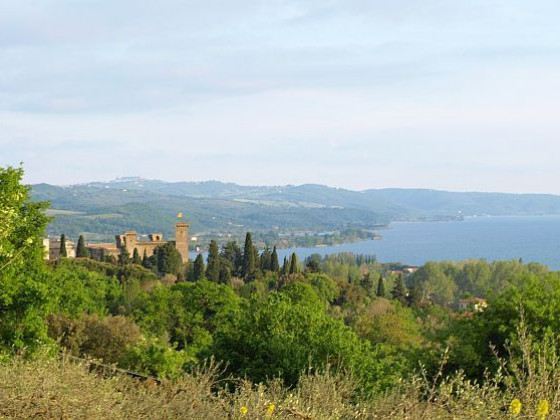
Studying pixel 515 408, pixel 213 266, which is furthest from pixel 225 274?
pixel 515 408

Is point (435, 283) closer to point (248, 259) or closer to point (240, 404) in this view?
point (248, 259)

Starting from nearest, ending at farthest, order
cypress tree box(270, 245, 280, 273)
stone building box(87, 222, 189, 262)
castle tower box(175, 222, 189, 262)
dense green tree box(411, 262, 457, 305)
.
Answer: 1. cypress tree box(270, 245, 280, 273)
2. stone building box(87, 222, 189, 262)
3. castle tower box(175, 222, 189, 262)
4. dense green tree box(411, 262, 457, 305)

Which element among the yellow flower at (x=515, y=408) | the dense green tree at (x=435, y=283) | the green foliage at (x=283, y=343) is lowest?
the dense green tree at (x=435, y=283)

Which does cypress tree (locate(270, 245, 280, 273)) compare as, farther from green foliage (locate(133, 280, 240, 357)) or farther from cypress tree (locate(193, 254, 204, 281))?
green foliage (locate(133, 280, 240, 357))

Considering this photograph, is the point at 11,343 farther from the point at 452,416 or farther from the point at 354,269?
the point at 354,269

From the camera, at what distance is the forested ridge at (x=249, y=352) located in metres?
4.53

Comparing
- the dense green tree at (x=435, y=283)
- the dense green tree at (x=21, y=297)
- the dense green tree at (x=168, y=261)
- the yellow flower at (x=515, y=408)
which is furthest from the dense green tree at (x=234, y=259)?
the yellow flower at (x=515, y=408)

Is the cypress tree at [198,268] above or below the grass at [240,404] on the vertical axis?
below

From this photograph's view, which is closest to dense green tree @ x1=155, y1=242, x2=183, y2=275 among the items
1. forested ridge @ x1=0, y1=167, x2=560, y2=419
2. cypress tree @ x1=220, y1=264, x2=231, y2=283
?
cypress tree @ x1=220, y1=264, x2=231, y2=283

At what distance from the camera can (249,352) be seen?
17344 millimetres

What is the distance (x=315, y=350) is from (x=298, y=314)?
2.56 meters

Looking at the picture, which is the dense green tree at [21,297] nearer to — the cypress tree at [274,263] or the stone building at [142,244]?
the cypress tree at [274,263]

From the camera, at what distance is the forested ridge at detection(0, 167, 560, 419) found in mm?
4527

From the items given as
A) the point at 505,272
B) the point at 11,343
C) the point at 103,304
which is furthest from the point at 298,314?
the point at 505,272
